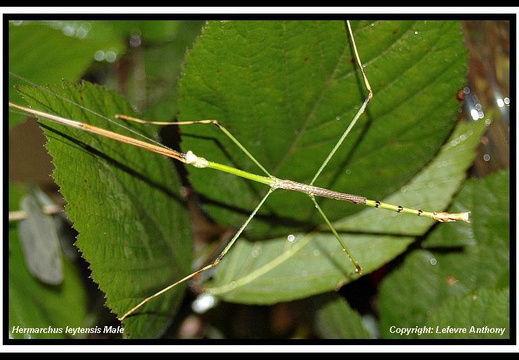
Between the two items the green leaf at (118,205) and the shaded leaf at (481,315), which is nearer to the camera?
the green leaf at (118,205)

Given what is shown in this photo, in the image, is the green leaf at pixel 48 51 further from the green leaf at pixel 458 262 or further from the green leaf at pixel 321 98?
the green leaf at pixel 458 262

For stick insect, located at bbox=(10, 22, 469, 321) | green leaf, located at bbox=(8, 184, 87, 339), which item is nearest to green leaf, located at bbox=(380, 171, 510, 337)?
stick insect, located at bbox=(10, 22, 469, 321)

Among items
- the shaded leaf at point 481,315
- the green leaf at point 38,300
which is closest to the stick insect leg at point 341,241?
the shaded leaf at point 481,315

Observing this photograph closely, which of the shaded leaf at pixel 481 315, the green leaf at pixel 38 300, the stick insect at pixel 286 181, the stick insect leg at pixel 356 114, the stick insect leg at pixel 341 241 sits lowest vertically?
the green leaf at pixel 38 300

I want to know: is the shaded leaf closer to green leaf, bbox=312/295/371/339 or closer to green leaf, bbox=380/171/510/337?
green leaf, bbox=380/171/510/337

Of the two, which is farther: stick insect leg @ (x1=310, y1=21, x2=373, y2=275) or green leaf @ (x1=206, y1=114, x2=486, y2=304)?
green leaf @ (x1=206, y1=114, x2=486, y2=304)

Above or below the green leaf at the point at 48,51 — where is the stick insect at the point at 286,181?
below

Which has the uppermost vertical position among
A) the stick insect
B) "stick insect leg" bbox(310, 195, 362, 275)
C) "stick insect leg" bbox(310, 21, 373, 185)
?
"stick insect leg" bbox(310, 21, 373, 185)

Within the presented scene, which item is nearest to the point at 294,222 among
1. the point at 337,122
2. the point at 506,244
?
the point at 337,122
